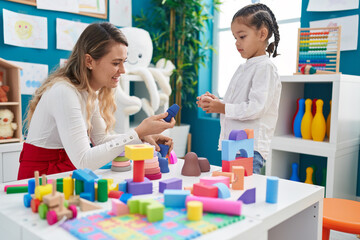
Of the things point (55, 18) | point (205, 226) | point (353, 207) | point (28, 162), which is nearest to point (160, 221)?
point (205, 226)

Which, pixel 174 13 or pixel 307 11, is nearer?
pixel 307 11

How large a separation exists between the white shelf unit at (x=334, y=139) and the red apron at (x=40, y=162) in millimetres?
1441

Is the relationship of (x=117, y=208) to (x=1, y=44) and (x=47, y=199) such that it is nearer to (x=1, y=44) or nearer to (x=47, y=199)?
(x=47, y=199)

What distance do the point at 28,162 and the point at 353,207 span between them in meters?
1.31

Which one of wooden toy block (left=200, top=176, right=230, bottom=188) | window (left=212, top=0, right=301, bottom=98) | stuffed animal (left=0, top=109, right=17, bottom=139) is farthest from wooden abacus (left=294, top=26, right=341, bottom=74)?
stuffed animal (left=0, top=109, right=17, bottom=139)

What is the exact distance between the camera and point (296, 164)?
7.65 ft

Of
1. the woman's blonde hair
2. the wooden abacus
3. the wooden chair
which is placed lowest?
the wooden chair

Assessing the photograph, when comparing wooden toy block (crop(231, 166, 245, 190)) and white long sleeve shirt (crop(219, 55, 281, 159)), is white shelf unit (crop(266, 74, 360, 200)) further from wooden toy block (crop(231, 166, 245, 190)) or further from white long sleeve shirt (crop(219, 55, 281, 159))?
wooden toy block (crop(231, 166, 245, 190))

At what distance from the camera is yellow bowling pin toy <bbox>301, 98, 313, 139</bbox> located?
2111mm

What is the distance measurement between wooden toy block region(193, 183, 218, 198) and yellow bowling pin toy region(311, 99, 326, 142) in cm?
147

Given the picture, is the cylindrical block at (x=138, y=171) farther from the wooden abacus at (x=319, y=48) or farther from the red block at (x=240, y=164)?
the wooden abacus at (x=319, y=48)

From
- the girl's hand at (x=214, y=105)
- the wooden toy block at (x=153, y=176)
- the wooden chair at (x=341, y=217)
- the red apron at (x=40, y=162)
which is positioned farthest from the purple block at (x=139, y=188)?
the wooden chair at (x=341, y=217)

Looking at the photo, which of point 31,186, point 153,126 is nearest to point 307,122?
point 153,126

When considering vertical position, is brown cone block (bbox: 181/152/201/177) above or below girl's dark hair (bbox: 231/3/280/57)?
below
